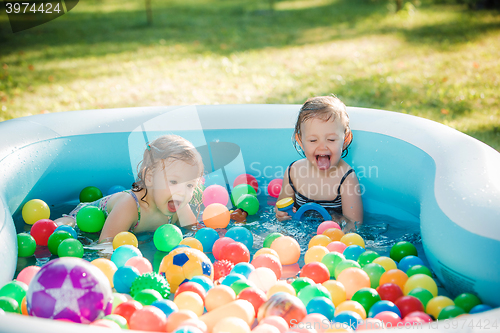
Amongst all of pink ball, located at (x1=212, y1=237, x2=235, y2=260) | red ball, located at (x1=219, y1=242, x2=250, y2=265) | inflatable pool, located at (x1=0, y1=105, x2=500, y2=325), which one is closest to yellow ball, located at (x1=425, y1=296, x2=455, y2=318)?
inflatable pool, located at (x1=0, y1=105, x2=500, y2=325)

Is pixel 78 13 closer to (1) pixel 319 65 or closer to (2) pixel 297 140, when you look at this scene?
(1) pixel 319 65

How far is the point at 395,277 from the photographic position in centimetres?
192

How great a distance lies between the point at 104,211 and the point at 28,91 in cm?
323

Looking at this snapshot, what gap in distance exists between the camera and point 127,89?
5.25 meters

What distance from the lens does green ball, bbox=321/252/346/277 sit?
82.4 inches

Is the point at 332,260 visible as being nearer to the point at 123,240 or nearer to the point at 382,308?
the point at 382,308

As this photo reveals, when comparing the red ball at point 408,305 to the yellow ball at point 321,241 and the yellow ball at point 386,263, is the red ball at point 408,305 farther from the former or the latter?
the yellow ball at point 321,241

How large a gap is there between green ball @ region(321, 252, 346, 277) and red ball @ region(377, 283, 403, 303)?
0.28 meters

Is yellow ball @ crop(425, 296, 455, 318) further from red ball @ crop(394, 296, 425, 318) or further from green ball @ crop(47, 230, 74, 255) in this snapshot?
green ball @ crop(47, 230, 74, 255)

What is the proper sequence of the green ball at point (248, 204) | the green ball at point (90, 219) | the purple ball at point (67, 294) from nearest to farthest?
the purple ball at point (67, 294) < the green ball at point (90, 219) < the green ball at point (248, 204)

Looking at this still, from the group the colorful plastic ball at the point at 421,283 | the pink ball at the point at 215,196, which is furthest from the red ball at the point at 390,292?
the pink ball at the point at 215,196

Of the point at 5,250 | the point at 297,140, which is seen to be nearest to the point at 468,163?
the point at 297,140

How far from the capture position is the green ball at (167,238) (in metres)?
2.33

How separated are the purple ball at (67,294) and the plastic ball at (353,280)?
93 centimetres
